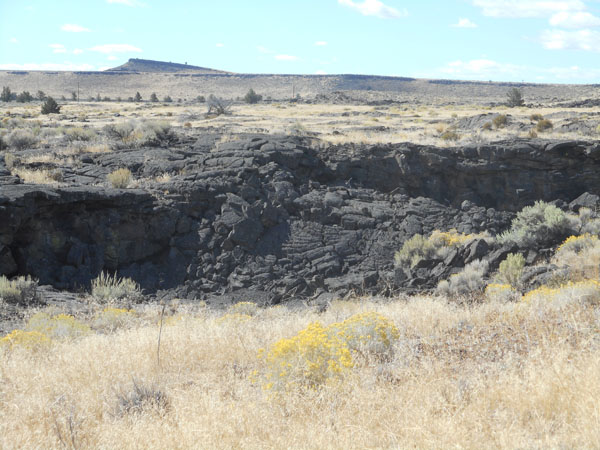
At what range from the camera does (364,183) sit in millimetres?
20609

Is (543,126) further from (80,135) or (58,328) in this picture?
(58,328)

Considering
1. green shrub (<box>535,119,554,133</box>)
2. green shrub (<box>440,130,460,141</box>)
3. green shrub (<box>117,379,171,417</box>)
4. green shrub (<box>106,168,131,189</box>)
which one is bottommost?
green shrub (<box>117,379,171,417</box>)

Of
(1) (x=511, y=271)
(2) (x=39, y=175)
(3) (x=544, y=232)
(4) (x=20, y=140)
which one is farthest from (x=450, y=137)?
(4) (x=20, y=140)

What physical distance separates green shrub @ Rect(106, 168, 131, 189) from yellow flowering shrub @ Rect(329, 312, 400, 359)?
13.2m

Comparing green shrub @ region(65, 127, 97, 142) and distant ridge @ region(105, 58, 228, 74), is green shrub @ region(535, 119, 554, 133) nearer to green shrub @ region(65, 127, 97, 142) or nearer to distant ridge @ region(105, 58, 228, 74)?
green shrub @ region(65, 127, 97, 142)

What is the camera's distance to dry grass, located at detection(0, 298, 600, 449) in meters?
3.67

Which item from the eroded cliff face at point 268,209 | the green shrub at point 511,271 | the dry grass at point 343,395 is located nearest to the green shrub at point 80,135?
the eroded cliff face at point 268,209

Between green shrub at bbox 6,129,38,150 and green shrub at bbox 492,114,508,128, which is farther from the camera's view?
green shrub at bbox 492,114,508,128

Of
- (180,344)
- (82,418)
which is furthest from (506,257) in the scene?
(82,418)

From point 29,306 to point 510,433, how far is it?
10880 mm

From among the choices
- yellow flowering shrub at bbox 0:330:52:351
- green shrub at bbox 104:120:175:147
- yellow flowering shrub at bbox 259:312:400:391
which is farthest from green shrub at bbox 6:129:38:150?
yellow flowering shrub at bbox 259:312:400:391

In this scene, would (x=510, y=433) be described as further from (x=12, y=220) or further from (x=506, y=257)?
(x=12, y=220)

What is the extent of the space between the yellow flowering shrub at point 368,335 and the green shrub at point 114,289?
8.36 metres

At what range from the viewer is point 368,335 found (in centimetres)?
581
